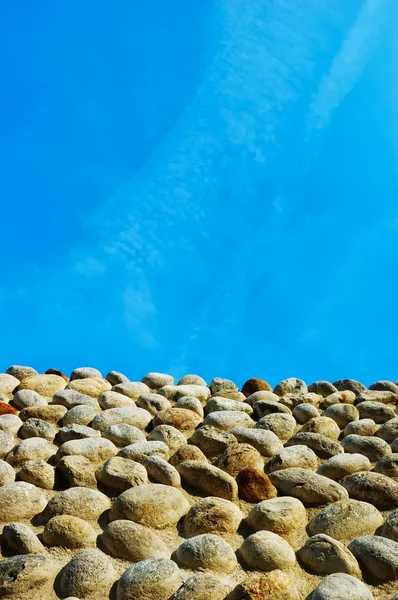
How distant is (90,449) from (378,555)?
1.49 m

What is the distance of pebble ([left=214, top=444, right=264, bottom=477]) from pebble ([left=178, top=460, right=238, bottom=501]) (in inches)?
6.4

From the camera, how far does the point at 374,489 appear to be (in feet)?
9.99

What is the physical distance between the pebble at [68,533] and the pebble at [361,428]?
1893 millimetres

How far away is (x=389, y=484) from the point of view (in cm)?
307

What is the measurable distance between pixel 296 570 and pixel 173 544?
50 centimetres

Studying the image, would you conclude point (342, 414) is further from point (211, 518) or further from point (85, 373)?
point (85, 373)

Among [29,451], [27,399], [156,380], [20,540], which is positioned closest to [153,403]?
[156,380]

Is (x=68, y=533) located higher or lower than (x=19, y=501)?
lower

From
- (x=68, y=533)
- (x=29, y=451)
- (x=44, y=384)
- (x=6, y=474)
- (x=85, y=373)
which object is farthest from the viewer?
(x=85, y=373)

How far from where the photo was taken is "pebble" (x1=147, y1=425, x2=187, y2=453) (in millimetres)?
3479

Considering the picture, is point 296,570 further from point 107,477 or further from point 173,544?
point 107,477

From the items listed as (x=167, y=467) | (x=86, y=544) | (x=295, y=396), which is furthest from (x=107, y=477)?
(x=295, y=396)

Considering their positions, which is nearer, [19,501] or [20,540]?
[20,540]

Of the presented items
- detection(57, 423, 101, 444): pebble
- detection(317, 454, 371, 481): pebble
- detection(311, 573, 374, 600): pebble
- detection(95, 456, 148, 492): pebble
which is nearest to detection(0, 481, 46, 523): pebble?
detection(95, 456, 148, 492): pebble
